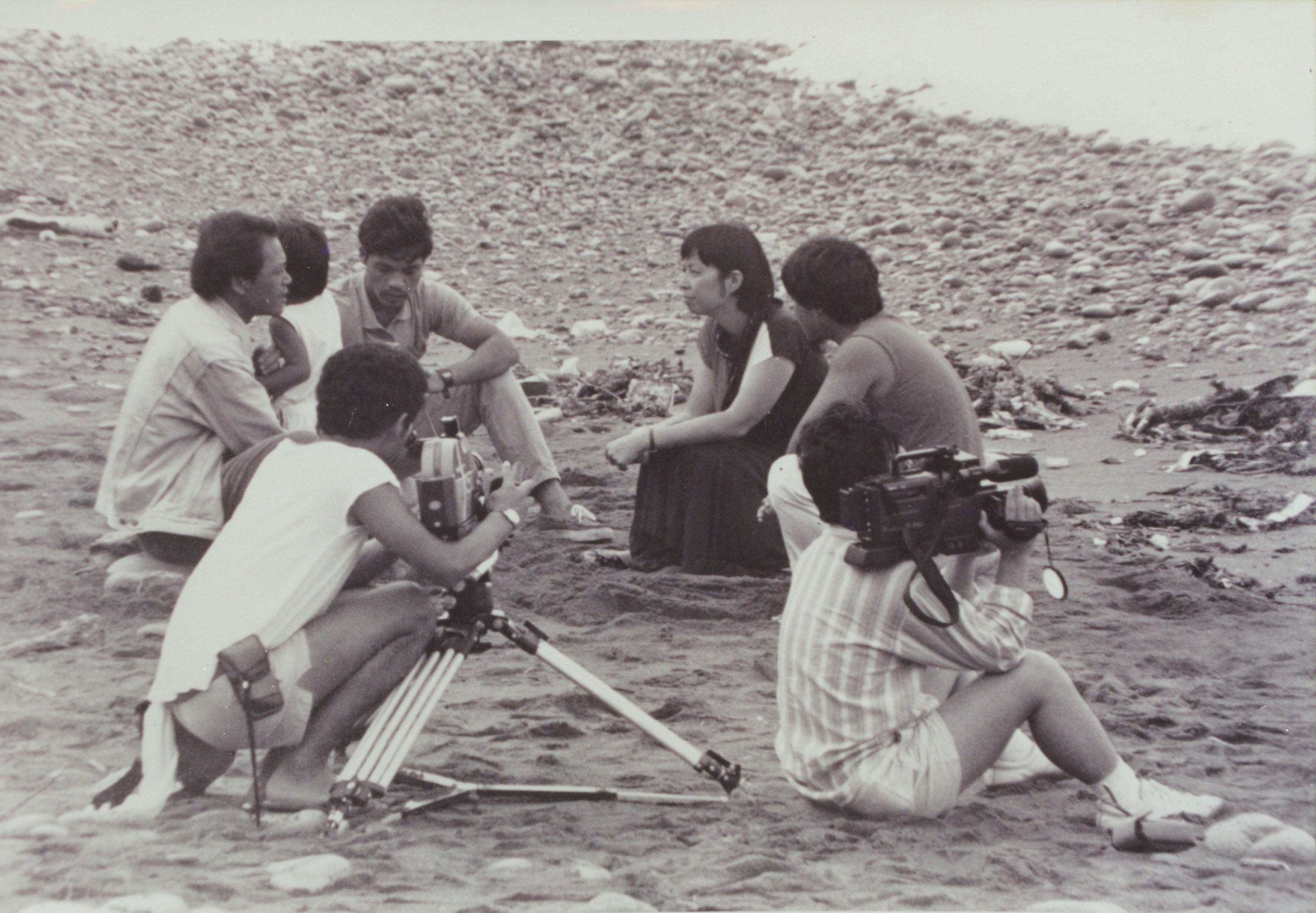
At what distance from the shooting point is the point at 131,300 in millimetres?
6078

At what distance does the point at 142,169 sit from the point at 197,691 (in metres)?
3.56

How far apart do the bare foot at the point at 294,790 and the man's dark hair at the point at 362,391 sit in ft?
1.99

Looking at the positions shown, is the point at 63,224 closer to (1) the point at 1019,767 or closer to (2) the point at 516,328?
(2) the point at 516,328

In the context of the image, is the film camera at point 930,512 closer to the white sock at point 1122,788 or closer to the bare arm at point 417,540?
the white sock at point 1122,788

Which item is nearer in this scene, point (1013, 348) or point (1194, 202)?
point (1013, 348)

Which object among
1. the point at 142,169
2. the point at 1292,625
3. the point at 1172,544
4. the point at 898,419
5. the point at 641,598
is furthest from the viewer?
the point at 142,169

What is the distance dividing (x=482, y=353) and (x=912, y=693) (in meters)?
2.21

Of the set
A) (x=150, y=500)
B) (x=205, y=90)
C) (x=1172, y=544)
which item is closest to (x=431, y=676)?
(x=150, y=500)

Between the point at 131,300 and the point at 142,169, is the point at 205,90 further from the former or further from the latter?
the point at 131,300

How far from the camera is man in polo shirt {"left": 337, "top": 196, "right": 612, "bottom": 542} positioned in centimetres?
388

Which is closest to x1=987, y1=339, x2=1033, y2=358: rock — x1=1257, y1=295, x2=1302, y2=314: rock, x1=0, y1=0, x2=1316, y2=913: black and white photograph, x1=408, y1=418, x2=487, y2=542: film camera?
x1=0, y1=0, x2=1316, y2=913: black and white photograph

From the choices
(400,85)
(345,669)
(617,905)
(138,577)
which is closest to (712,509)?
(138,577)

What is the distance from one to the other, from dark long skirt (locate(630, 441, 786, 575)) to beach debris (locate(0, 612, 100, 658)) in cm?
157

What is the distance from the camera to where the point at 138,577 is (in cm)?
352
